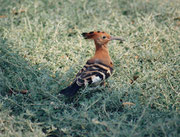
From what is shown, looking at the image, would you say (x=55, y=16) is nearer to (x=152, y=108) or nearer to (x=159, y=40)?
(x=159, y=40)

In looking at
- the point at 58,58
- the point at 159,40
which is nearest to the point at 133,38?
the point at 159,40

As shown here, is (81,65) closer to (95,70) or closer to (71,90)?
(95,70)

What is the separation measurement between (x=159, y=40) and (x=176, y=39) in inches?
11.9

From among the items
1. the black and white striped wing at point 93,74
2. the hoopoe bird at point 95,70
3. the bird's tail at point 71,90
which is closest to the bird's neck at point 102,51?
the hoopoe bird at point 95,70

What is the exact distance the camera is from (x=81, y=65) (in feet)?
15.1

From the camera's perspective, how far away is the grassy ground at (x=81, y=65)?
3298 millimetres

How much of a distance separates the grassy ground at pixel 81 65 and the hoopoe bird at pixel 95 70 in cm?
13

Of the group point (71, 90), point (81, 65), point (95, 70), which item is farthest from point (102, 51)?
point (71, 90)

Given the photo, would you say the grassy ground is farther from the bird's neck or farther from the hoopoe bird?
the bird's neck

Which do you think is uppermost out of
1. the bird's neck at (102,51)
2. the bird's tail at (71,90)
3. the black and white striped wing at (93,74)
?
the bird's neck at (102,51)

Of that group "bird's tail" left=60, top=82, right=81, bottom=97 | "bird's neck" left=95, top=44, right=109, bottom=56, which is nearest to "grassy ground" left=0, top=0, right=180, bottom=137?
"bird's tail" left=60, top=82, right=81, bottom=97

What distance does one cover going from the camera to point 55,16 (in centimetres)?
615

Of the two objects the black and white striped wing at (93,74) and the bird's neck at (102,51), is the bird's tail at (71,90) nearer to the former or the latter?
Result: the black and white striped wing at (93,74)

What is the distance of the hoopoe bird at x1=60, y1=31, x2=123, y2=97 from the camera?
3.76 metres
